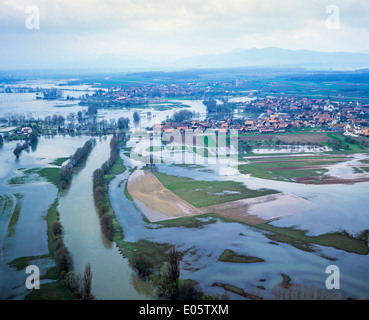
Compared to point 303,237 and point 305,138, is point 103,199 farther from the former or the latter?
point 305,138

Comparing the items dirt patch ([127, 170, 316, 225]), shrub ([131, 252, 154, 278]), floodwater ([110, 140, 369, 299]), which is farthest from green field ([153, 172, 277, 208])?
shrub ([131, 252, 154, 278])

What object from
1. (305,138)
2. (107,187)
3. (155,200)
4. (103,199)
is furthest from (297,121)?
(103,199)

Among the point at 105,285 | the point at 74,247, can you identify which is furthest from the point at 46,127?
the point at 105,285

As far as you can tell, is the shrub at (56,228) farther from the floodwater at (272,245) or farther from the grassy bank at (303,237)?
the grassy bank at (303,237)

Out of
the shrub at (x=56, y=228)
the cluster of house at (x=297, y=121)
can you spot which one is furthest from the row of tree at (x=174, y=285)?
the cluster of house at (x=297, y=121)

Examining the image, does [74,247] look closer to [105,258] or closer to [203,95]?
[105,258]

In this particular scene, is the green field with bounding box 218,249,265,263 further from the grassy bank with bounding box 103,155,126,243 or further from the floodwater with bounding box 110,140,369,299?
the grassy bank with bounding box 103,155,126,243

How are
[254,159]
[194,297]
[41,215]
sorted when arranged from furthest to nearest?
[254,159] < [41,215] < [194,297]
